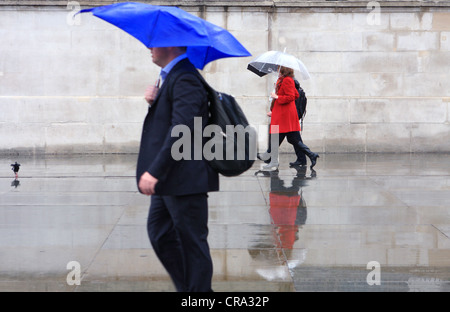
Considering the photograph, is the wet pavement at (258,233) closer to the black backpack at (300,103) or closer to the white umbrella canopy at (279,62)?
the black backpack at (300,103)

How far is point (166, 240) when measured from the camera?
14.7ft

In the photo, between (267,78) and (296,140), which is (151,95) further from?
(267,78)

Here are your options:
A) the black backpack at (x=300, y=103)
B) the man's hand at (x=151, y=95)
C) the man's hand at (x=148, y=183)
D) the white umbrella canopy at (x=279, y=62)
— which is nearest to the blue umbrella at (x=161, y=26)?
the man's hand at (x=151, y=95)

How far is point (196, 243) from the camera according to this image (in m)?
4.32

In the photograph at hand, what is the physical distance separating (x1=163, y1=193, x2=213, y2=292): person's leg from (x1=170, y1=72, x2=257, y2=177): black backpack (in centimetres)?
25

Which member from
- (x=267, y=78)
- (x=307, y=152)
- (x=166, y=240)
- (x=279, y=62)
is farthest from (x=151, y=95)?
(x=267, y=78)

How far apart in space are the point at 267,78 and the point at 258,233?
8.22m

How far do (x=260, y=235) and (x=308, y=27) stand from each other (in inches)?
352

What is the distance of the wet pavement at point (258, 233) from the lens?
5336 mm

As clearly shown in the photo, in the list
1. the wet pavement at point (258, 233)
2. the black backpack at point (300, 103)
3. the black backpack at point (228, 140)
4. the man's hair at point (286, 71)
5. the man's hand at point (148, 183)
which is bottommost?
the wet pavement at point (258, 233)

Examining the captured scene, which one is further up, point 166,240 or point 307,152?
point 307,152

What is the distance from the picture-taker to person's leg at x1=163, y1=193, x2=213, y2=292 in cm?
431

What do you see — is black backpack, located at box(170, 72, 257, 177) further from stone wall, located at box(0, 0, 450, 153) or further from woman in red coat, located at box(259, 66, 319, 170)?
stone wall, located at box(0, 0, 450, 153)

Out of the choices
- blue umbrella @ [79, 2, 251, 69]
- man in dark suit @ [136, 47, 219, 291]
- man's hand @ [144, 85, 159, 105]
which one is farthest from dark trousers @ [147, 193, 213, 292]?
blue umbrella @ [79, 2, 251, 69]
